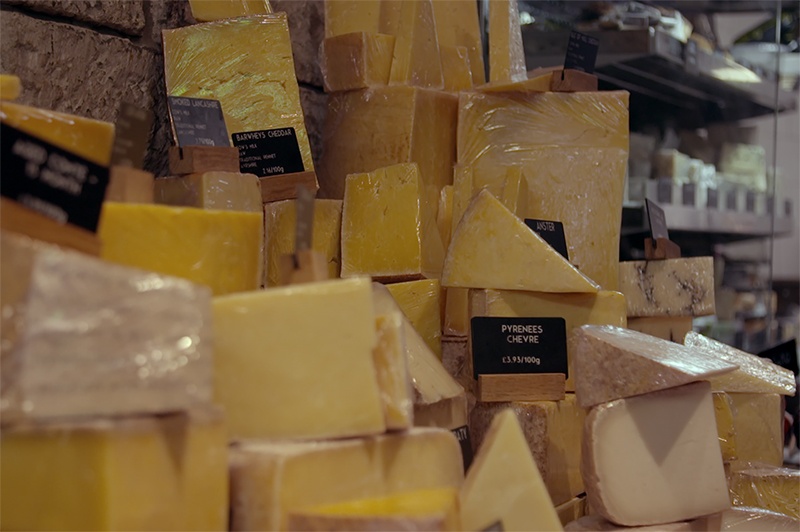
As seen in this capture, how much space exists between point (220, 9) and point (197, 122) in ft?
1.99

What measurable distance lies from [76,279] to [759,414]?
7.73ft

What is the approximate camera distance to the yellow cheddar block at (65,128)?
5.79 feet

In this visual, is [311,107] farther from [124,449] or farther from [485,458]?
A: [124,449]

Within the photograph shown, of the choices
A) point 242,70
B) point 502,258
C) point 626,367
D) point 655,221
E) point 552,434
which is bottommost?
Answer: point 552,434

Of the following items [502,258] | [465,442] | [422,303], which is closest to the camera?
[465,442]

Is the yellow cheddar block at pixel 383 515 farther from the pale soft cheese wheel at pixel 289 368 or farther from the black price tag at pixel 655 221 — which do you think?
the black price tag at pixel 655 221

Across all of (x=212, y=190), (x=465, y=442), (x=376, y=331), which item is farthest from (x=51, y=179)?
(x=465, y=442)

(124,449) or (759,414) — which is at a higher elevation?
(124,449)

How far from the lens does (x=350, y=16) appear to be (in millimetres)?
3400

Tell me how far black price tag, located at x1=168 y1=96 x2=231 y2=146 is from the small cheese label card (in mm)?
889

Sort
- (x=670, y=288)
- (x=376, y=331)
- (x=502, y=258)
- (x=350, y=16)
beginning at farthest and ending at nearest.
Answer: (x=350, y=16)
(x=670, y=288)
(x=502, y=258)
(x=376, y=331)

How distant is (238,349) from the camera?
5.36ft

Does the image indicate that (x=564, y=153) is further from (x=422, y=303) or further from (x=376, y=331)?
(x=376, y=331)

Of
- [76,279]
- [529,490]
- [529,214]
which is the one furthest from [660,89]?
[76,279]
